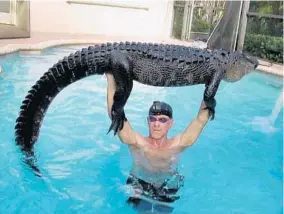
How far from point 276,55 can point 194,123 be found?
29.4ft

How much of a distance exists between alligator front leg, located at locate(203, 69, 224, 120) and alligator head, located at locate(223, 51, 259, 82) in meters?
0.10

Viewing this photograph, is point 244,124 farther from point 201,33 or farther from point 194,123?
point 201,33

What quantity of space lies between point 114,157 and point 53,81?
67.9 inches

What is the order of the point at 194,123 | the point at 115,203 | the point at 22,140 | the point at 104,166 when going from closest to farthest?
the point at 194,123, the point at 22,140, the point at 115,203, the point at 104,166

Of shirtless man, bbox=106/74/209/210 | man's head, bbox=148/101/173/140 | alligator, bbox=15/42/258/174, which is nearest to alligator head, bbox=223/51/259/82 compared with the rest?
alligator, bbox=15/42/258/174

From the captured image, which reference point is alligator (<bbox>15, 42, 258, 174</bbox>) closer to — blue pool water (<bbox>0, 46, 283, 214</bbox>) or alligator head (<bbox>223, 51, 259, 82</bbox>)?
alligator head (<bbox>223, 51, 259, 82</bbox>)

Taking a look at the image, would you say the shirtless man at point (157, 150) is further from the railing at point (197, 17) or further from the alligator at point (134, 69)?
the railing at point (197, 17)

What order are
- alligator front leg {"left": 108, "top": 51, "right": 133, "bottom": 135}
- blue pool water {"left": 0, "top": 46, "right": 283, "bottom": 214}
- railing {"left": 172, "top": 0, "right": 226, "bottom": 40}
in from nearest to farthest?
alligator front leg {"left": 108, "top": 51, "right": 133, "bottom": 135}
blue pool water {"left": 0, "top": 46, "right": 283, "bottom": 214}
railing {"left": 172, "top": 0, "right": 226, "bottom": 40}

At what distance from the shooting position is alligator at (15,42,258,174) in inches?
115

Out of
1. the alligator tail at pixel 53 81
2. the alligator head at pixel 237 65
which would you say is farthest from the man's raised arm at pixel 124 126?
the alligator head at pixel 237 65

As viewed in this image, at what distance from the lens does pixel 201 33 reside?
1460 centimetres

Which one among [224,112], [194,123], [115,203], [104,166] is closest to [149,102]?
[224,112]

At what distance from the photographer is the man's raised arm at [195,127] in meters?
2.97

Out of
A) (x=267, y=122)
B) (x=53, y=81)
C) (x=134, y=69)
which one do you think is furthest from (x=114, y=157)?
(x=267, y=122)
